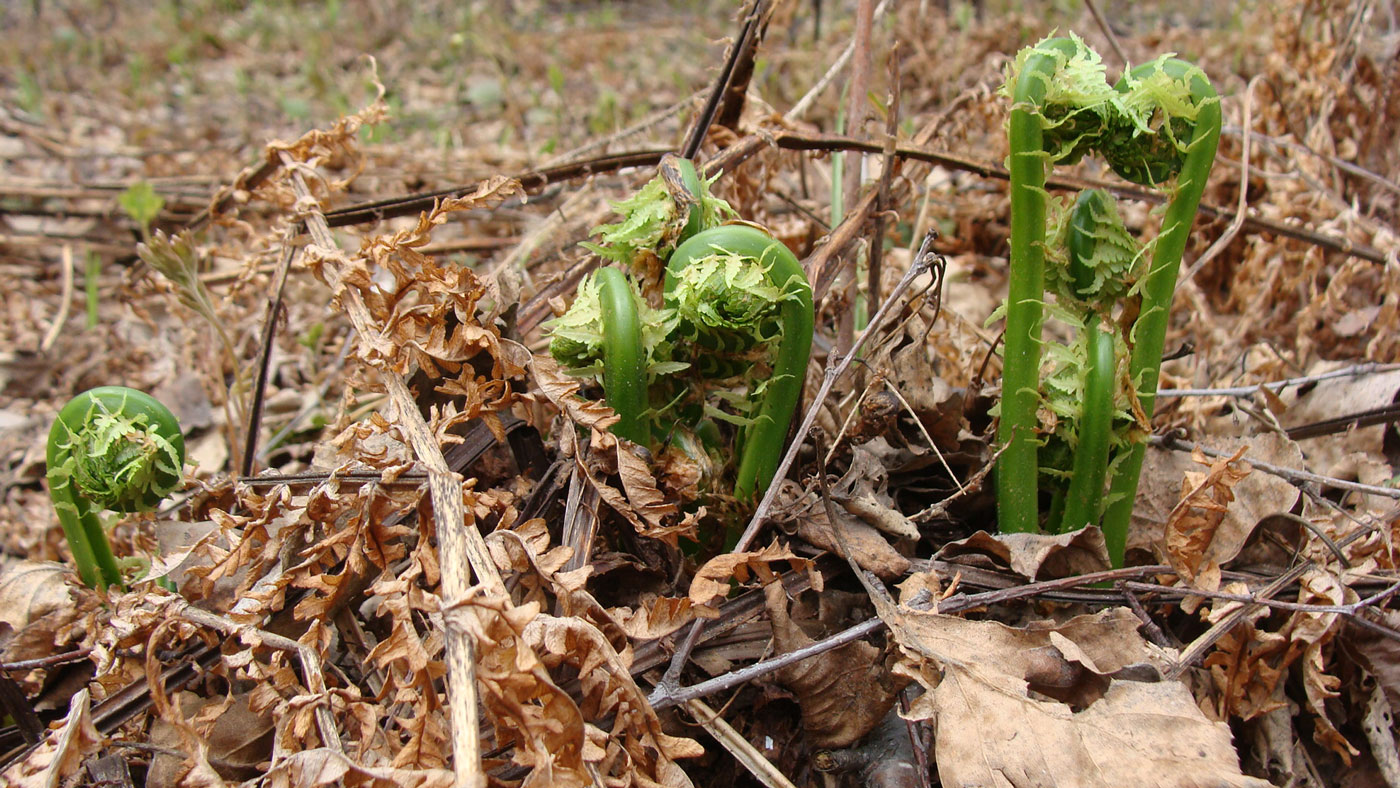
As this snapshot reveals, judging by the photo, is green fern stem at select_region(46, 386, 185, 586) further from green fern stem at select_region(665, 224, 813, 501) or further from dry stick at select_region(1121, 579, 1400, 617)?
dry stick at select_region(1121, 579, 1400, 617)

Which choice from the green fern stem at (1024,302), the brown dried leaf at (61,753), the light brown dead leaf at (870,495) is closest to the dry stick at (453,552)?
the brown dried leaf at (61,753)

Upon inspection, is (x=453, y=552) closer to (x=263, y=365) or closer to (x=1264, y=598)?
(x=263, y=365)

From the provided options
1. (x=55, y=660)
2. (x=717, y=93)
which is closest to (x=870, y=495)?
(x=717, y=93)

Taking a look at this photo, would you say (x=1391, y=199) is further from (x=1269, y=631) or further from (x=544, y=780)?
(x=544, y=780)

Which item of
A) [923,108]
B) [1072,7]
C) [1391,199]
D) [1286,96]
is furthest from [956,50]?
[1391,199]

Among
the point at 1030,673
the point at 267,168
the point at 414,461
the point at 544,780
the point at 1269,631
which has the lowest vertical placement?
the point at 1269,631

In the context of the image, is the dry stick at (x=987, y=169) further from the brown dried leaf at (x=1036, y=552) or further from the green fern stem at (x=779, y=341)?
the brown dried leaf at (x=1036, y=552)
